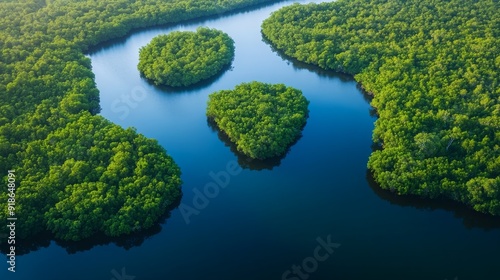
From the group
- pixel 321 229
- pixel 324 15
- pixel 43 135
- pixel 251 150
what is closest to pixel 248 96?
pixel 251 150

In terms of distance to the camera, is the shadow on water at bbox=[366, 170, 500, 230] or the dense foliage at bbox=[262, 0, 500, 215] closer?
the shadow on water at bbox=[366, 170, 500, 230]

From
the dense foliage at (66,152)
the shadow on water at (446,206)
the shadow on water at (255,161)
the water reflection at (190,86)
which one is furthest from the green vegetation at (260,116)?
the shadow on water at (446,206)

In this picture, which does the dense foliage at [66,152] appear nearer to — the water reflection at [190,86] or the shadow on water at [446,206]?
the water reflection at [190,86]

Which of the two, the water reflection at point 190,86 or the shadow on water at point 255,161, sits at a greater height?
the water reflection at point 190,86

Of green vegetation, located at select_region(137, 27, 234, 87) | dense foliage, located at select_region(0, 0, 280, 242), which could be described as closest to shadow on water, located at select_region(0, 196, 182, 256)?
dense foliage, located at select_region(0, 0, 280, 242)

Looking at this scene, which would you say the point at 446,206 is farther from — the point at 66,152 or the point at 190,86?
the point at 66,152

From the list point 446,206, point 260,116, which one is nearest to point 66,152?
point 260,116

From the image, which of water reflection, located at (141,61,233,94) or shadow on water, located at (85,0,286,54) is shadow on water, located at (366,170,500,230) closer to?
water reflection, located at (141,61,233,94)
